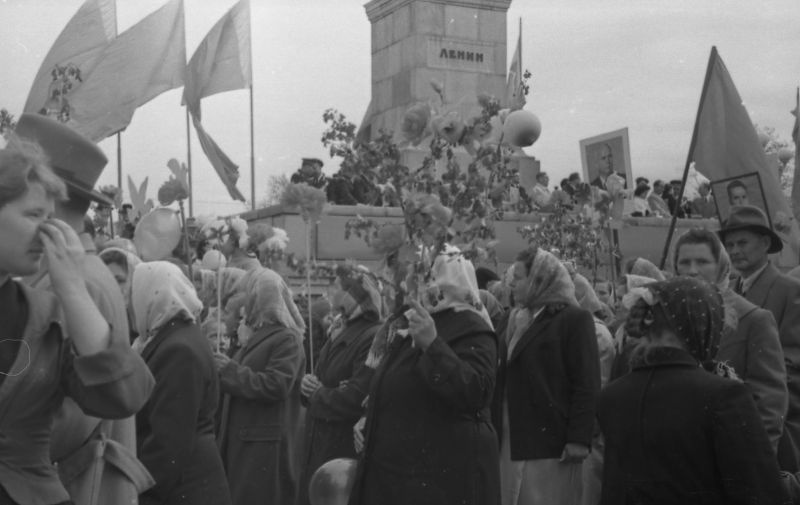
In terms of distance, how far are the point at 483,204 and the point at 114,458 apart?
2.37 meters

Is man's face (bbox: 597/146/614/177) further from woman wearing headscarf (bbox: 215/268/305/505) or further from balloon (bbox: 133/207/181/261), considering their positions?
balloon (bbox: 133/207/181/261)

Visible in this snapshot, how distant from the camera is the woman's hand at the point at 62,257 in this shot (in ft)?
11.0

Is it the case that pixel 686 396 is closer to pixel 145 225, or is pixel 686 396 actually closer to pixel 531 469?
pixel 531 469

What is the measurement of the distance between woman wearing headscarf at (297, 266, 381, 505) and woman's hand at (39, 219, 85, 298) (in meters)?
Result: 3.55

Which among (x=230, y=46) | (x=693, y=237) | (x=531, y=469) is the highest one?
(x=230, y=46)

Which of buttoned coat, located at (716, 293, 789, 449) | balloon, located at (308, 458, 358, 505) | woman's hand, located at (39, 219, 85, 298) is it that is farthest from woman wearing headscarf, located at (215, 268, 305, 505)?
woman's hand, located at (39, 219, 85, 298)

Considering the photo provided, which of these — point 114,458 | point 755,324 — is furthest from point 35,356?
point 755,324

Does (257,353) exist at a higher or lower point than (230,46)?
A: lower

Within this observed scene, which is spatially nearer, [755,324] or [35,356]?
[35,356]

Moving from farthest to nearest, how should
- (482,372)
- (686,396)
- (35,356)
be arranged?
(482,372) → (686,396) → (35,356)

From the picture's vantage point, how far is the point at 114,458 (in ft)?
13.2

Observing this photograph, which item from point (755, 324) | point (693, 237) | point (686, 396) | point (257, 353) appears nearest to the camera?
point (686, 396)

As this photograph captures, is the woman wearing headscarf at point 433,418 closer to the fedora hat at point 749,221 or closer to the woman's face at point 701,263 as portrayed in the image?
the woman's face at point 701,263

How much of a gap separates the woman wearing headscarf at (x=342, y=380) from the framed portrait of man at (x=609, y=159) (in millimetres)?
4652
